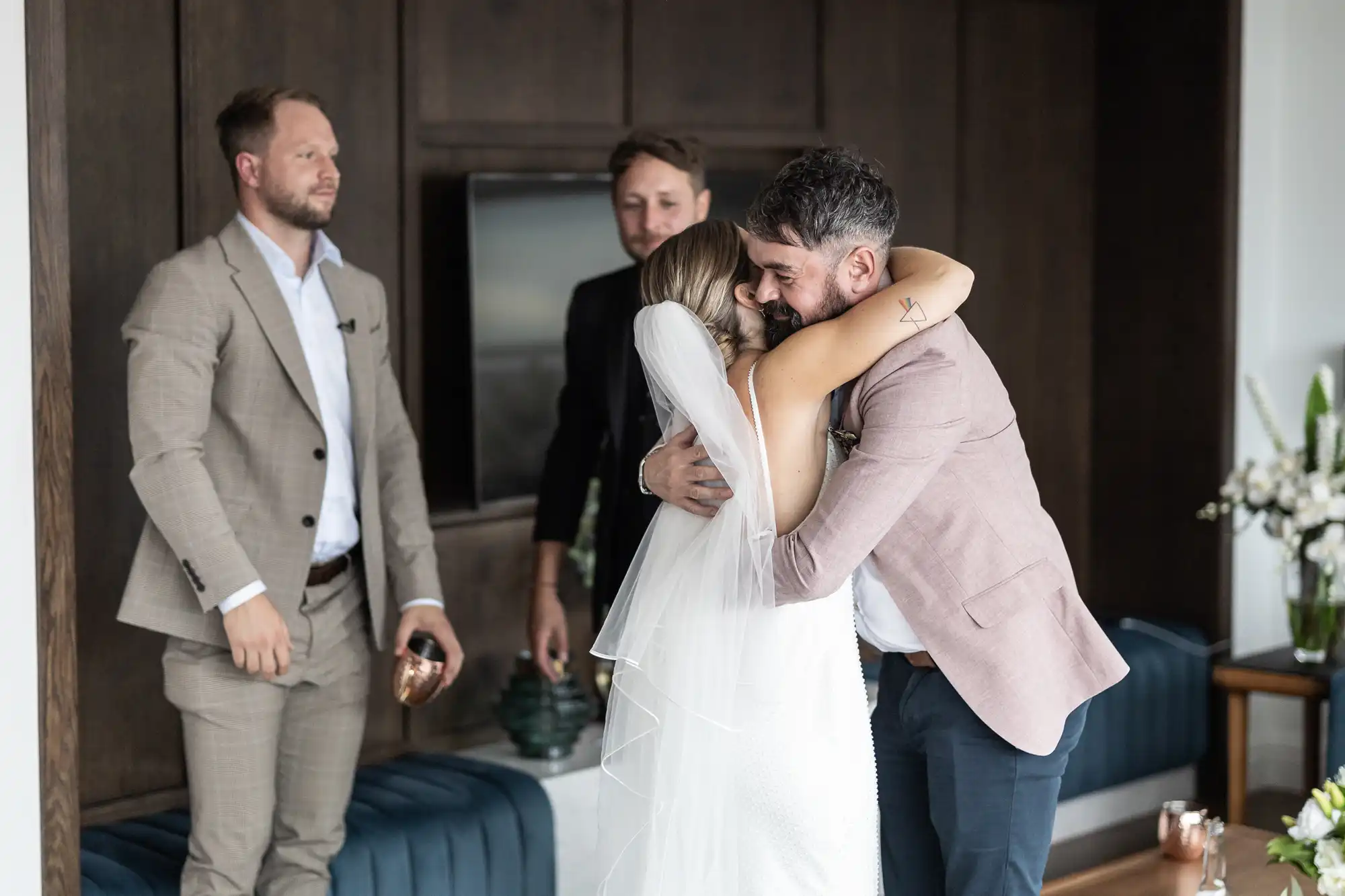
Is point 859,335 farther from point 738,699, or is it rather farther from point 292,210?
point 292,210

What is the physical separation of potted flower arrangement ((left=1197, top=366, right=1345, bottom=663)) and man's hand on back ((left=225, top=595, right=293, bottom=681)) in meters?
2.91

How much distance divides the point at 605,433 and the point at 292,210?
852 mm

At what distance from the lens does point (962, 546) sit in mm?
2232

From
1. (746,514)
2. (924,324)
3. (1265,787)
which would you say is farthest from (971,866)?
(1265,787)

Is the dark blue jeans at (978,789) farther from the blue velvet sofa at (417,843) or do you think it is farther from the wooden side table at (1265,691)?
the wooden side table at (1265,691)

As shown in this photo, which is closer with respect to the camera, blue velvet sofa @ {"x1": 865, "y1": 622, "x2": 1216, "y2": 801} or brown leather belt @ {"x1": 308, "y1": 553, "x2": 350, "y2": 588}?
brown leather belt @ {"x1": 308, "y1": 553, "x2": 350, "y2": 588}

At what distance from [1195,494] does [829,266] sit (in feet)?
11.2

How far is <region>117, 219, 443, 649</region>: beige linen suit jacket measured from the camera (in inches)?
109

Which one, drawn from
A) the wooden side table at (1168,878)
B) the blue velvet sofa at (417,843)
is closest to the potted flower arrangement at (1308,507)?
the wooden side table at (1168,878)

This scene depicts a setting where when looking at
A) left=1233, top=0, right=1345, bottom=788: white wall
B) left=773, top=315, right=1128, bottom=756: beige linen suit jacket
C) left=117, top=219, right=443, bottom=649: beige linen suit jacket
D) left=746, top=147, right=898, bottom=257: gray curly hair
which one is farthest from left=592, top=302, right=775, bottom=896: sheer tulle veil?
left=1233, top=0, right=1345, bottom=788: white wall

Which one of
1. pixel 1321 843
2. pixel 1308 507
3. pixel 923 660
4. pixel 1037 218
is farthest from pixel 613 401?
pixel 1037 218

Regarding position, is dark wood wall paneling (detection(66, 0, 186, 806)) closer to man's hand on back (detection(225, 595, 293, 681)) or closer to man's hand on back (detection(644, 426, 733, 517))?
man's hand on back (detection(225, 595, 293, 681))

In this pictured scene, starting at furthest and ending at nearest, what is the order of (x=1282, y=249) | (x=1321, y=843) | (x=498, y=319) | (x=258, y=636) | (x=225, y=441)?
1. (x=1282, y=249)
2. (x=498, y=319)
3. (x=225, y=441)
4. (x=258, y=636)
5. (x=1321, y=843)

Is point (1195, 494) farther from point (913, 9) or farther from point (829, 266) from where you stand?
point (829, 266)
